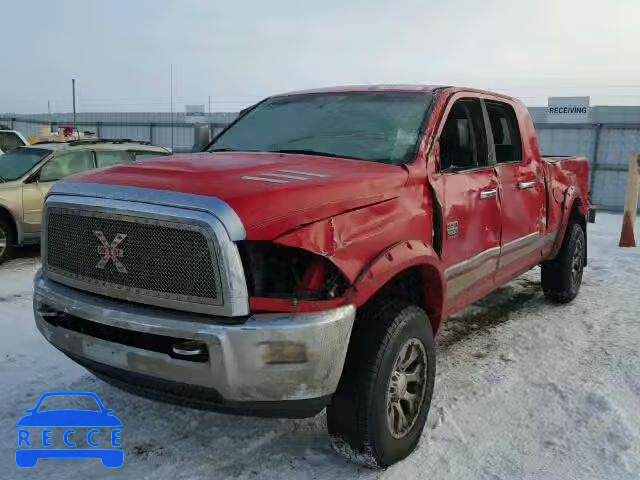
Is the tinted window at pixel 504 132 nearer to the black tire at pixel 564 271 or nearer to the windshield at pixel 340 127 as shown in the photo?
the windshield at pixel 340 127

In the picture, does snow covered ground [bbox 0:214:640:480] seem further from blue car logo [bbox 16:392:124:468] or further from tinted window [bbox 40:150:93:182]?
tinted window [bbox 40:150:93:182]

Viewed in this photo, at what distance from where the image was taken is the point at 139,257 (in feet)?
8.67

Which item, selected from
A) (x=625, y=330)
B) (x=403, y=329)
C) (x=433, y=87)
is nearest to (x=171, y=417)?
(x=403, y=329)

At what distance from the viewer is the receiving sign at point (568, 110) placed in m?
13.8

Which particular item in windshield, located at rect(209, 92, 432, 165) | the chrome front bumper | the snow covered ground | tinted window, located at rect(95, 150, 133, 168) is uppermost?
windshield, located at rect(209, 92, 432, 165)

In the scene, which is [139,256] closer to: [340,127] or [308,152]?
[308,152]

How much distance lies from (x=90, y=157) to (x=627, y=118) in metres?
11.6

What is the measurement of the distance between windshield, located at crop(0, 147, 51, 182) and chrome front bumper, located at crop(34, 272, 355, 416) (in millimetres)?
6379

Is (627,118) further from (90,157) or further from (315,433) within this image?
(315,433)

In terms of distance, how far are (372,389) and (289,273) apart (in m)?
0.66

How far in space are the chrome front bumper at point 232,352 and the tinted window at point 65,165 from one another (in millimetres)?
6340

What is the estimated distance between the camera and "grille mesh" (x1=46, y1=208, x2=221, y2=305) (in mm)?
2494

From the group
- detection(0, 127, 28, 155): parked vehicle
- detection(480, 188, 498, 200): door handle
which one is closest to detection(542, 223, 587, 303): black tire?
detection(480, 188, 498, 200): door handle

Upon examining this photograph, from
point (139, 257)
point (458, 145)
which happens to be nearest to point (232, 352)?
point (139, 257)
